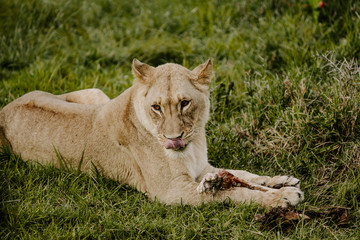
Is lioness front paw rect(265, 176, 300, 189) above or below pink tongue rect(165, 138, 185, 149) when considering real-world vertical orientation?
below

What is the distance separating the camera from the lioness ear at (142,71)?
4129mm

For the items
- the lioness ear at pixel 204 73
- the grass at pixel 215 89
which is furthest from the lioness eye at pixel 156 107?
the grass at pixel 215 89

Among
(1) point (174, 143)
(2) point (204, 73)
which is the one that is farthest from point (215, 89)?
(1) point (174, 143)

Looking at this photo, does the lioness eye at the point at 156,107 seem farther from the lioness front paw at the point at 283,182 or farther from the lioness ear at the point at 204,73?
the lioness front paw at the point at 283,182

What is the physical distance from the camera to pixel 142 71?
4172 mm

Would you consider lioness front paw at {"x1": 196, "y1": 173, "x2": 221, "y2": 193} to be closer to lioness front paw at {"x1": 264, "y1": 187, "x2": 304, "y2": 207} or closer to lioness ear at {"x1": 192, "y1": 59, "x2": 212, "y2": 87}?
lioness front paw at {"x1": 264, "y1": 187, "x2": 304, "y2": 207}

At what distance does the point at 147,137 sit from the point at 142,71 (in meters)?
0.62

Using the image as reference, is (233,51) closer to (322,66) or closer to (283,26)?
(283,26)

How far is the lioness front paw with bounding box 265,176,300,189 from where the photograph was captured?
4109 mm

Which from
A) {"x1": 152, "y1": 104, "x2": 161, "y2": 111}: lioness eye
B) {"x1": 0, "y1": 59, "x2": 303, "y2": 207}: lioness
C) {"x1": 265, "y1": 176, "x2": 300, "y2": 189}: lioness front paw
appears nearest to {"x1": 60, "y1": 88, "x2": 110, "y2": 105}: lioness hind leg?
{"x1": 0, "y1": 59, "x2": 303, "y2": 207}: lioness

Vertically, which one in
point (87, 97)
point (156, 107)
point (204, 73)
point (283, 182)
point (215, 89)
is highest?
point (204, 73)

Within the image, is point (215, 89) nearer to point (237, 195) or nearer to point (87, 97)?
point (87, 97)

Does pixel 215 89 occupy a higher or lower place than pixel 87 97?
lower

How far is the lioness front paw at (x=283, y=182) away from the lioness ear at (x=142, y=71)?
1500 millimetres
